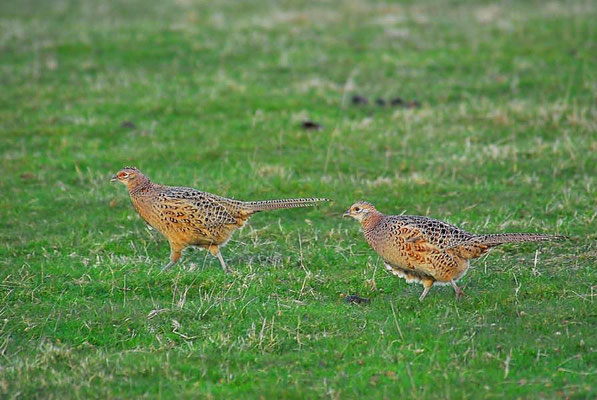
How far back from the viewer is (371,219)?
8.62 metres

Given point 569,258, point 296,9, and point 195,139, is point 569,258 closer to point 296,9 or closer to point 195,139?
point 195,139

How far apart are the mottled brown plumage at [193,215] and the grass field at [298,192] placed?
0.32 metres

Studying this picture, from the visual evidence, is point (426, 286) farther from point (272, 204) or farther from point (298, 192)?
point (298, 192)

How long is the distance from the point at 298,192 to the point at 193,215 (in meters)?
2.96

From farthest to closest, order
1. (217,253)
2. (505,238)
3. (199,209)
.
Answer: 1. (217,253)
2. (199,209)
3. (505,238)

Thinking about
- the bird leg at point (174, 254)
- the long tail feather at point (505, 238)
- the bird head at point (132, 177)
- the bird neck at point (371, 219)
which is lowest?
the bird leg at point (174, 254)

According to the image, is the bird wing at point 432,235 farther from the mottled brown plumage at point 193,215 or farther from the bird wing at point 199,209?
the bird wing at point 199,209

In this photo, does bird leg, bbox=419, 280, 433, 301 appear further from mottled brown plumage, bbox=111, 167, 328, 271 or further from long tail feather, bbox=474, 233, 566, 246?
mottled brown plumage, bbox=111, 167, 328, 271

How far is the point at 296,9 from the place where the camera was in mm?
24609

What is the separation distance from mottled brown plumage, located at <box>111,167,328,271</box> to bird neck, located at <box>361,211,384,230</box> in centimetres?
64

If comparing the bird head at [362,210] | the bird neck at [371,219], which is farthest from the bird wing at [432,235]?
the bird head at [362,210]

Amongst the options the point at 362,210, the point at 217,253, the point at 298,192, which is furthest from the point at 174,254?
the point at 298,192

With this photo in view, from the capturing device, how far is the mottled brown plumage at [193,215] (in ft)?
28.7

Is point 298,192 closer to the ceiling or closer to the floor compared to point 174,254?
closer to the floor
